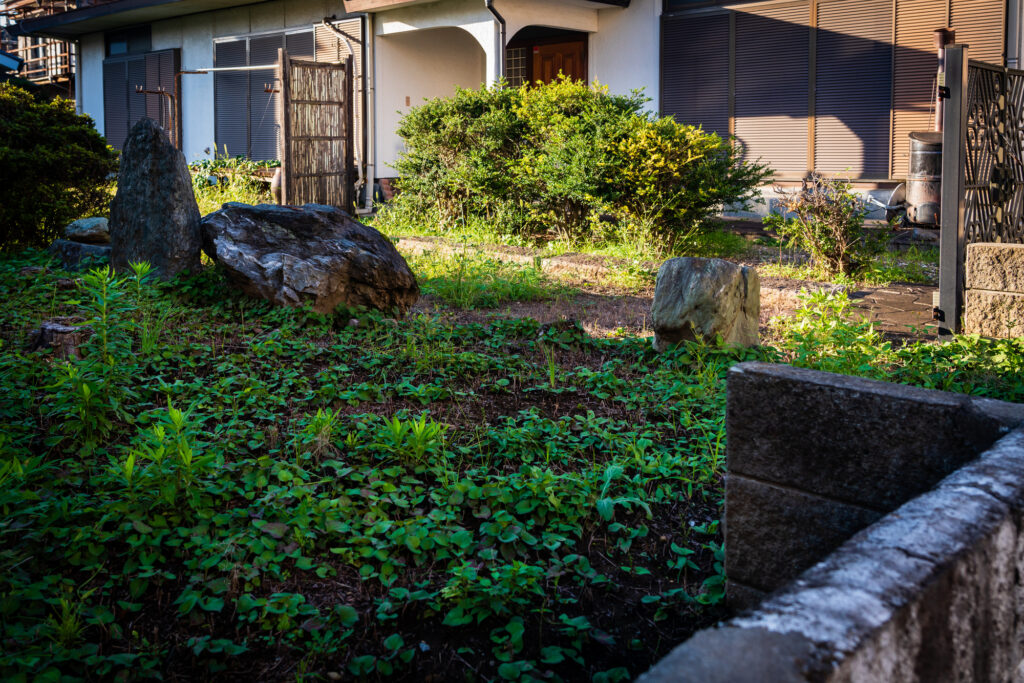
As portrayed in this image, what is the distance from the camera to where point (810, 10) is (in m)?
12.1

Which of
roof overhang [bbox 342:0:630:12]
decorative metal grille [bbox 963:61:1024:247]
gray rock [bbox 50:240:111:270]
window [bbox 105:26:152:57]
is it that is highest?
window [bbox 105:26:152:57]

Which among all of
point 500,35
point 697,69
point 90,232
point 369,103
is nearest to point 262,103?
point 369,103

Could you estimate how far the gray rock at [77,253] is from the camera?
734 cm

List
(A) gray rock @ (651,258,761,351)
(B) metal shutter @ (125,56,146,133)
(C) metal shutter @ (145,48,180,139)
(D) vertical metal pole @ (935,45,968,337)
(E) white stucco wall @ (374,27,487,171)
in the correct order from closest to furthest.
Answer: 1. (A) gray rock @ (651,258,761,351)
2. (D) vertical metal pole @ (935,45,968,337)
3. (E) white stucco wall @ (374,27,487,171)
4. (C) metal shutter @ (145,48,180,139)
5. (B) metal shutter @ (125,56,146,133)

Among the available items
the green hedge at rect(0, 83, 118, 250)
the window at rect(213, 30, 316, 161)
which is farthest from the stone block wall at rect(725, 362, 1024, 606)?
the window at rect(213, 30, 316, 161)

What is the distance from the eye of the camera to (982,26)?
35.3 feet

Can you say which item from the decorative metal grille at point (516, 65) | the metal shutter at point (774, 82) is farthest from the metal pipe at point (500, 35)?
the metal shutter at point (774, 82)

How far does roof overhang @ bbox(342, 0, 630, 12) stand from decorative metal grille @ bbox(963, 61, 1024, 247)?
7.67 meters

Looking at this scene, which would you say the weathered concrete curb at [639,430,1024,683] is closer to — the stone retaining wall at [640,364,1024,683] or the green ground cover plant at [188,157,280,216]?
the stone retaining wall at [640,364,1024,683]

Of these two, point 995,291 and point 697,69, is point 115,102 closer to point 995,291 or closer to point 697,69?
point 697,69

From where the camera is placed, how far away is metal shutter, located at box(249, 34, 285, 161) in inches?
644

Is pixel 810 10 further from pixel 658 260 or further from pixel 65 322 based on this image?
pixel 65 322

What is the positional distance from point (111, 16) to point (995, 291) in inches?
699

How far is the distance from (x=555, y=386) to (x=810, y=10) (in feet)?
30.5
